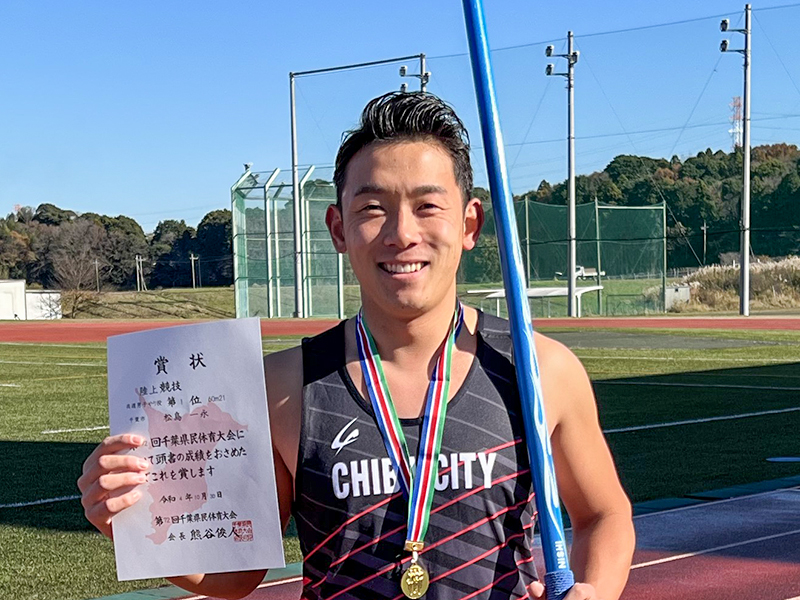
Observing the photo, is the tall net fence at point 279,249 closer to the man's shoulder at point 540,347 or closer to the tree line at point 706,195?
the tree line at point 706,195

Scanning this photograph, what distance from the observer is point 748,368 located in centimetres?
1881

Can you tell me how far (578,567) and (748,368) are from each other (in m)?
17.4

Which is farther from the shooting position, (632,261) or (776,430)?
(632,261)

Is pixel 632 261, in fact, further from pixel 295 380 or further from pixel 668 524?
pixel 295 380

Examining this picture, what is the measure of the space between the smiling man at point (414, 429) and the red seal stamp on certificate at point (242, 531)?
10cm

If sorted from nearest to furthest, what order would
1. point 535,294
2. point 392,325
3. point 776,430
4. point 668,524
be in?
point 392,325 < point 668,524 < point 776,430 < point 535,294

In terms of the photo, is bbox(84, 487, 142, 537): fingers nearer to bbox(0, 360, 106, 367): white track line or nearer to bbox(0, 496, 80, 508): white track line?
bbox(0, 496, 80, 508): white track line

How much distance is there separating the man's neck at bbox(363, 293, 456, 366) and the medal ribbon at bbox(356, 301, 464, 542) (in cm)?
2

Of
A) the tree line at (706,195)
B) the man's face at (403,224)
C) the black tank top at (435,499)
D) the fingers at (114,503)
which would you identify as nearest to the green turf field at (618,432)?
the fingers at (114,503)

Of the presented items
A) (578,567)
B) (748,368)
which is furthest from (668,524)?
(748,368)

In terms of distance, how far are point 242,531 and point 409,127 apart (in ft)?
2.41

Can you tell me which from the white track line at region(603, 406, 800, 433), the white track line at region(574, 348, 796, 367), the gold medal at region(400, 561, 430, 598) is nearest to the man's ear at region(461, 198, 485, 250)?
the gold medal at region(400, 561, 430, 598)

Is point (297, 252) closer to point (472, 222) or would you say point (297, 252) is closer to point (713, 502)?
point (713, 502)

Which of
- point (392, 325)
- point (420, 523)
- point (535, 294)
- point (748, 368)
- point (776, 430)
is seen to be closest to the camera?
point (420, 523)
